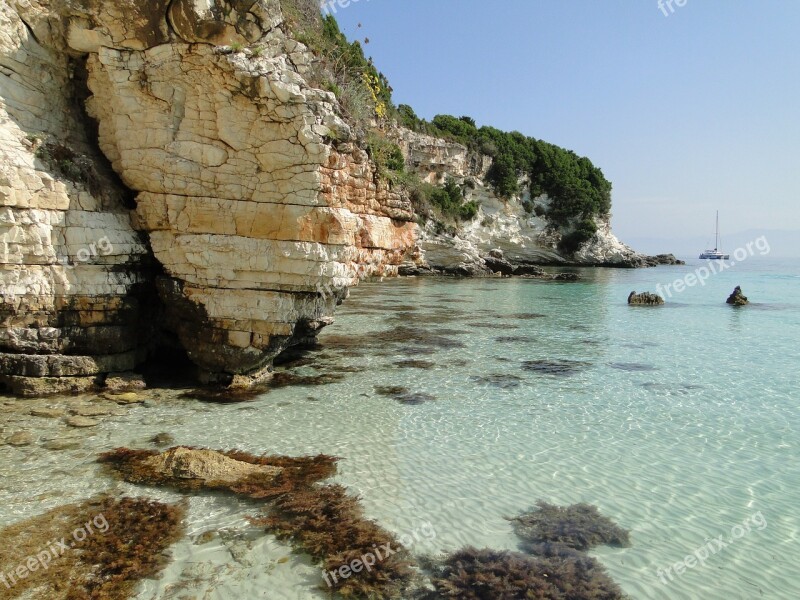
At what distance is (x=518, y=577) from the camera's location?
16.2 feet

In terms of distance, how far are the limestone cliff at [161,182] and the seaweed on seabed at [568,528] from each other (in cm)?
615

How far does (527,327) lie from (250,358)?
13.0 metres

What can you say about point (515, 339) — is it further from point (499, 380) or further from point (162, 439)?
point (162, 439)

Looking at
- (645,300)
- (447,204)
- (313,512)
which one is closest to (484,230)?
(447,204)

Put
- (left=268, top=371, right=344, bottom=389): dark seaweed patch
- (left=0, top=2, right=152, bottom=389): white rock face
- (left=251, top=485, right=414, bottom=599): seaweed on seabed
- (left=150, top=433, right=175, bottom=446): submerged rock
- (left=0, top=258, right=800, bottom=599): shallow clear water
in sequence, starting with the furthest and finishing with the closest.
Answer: (left=268, top=371, right=344, bottom=389): dark seaweed patch
(left=0, top=2, right=152, bottom=389): white rock face
(left=150, top=433, right=175, bottom=446): submerged rock
(left=0, top=258, right=800, bottom=599): shallow clear water
(left=251, top=485, right=414, bottom=599): seaweed on seabed

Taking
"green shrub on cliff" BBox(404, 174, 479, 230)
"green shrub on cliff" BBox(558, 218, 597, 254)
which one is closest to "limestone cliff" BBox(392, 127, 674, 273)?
"green shrub on cliff" BBox(558, 218, 597, 254)

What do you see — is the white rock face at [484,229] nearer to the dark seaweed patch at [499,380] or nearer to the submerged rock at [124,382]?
the dark seaweed patch at [499,380]

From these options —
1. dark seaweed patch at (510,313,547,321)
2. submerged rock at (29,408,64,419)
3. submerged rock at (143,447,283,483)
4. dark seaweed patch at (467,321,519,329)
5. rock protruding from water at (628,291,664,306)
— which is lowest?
submerged rock at (143,447,283,483)

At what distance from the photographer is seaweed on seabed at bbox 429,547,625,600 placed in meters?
4.70

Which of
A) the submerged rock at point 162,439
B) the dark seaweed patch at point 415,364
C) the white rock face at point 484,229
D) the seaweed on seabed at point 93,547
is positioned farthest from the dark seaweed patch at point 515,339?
the white rock face at point 484,229

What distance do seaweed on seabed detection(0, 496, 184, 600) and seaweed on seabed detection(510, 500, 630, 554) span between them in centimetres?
388

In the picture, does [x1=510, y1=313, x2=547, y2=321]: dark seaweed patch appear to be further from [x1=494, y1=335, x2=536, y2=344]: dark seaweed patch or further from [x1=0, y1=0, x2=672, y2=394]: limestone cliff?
[x1=0, y1=0, x2=672, y2=394]: limestone cliff

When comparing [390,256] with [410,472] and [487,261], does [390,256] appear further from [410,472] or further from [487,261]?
[487,261]

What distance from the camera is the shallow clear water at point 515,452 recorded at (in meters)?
5.23
